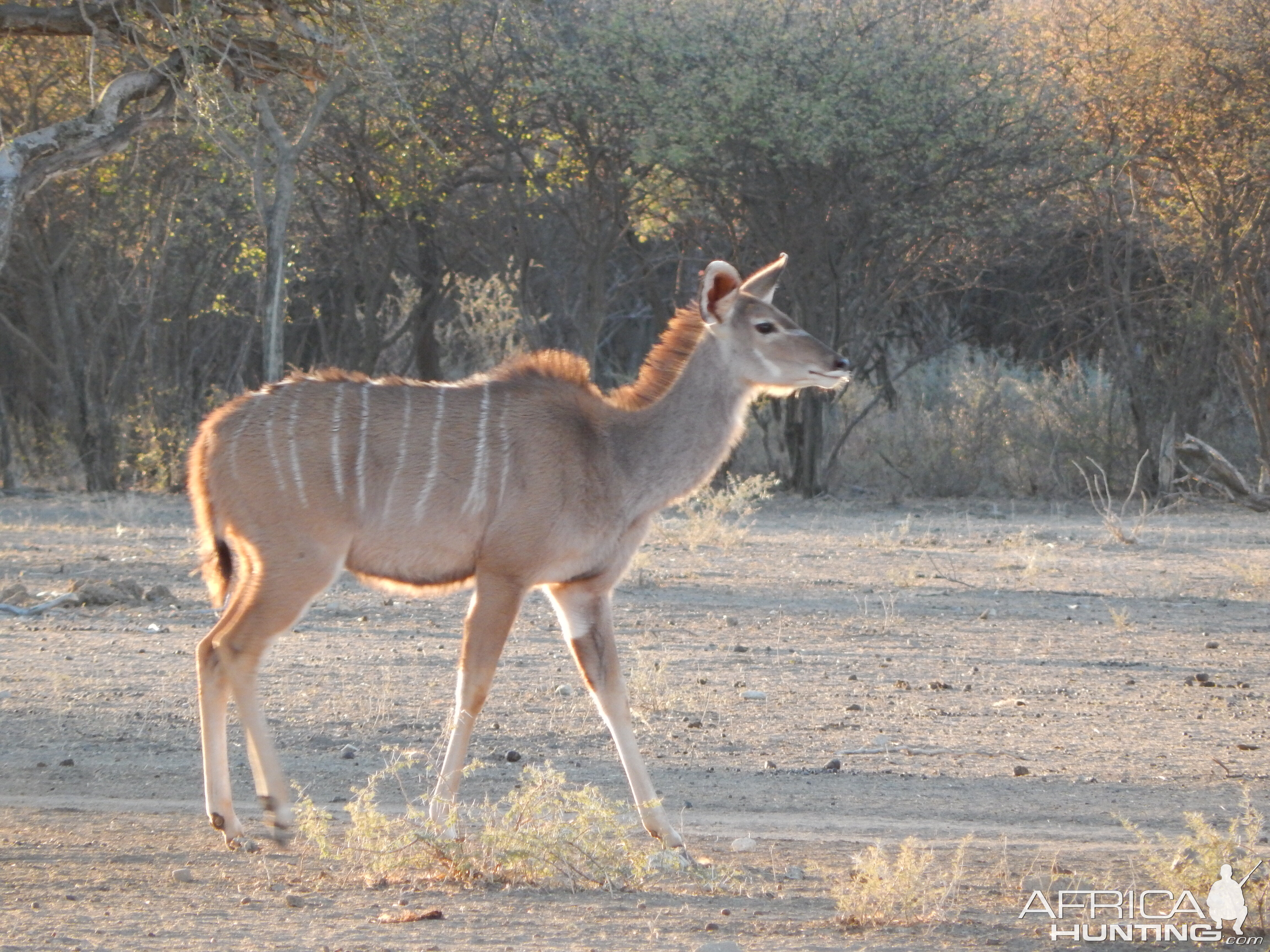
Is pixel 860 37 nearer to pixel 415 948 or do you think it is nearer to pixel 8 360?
pixel 8 360

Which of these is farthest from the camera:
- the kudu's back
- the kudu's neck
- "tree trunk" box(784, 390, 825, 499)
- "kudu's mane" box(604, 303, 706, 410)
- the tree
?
"tree trunk" box(784, 390, 825, 499)

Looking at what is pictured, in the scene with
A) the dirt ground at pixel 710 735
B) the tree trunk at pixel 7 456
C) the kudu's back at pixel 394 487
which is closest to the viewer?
the dirt ground at pixel 710 735

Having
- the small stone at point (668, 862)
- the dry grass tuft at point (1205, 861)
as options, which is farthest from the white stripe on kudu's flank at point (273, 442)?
the dry grass tuft at point (1205, 861)

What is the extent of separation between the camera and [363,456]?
224 inches

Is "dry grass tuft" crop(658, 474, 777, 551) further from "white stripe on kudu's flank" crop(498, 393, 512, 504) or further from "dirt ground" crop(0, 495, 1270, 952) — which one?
"white stripe on kudu's flank" crop(498, 393, 512, 504)

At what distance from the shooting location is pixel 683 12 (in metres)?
20.3

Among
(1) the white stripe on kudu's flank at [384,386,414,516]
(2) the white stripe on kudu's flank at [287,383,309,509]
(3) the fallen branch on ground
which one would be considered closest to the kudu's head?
(1) the white stripe on kudu's flank at [384,386,414,516]

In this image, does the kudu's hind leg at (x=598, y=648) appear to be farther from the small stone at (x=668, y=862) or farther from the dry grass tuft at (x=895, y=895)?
the dry grass tuft at (x=895, y=895)

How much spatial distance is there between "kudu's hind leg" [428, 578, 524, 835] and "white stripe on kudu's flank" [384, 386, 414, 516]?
46 centimetres

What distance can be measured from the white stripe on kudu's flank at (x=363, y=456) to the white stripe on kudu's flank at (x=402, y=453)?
8 cm

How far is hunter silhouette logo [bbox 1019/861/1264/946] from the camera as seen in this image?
439 cm

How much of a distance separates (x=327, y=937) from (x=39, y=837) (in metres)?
1.76

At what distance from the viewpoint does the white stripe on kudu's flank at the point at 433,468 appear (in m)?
5.66

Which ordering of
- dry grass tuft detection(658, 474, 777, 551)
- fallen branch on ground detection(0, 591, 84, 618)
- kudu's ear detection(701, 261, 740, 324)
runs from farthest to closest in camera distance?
dry grass tuft detection(658, 474, 777, 551) → fallen branch on ground detection(0, 591, 84, 618) → kudu's ear detection(701, 261, 740, 324)
